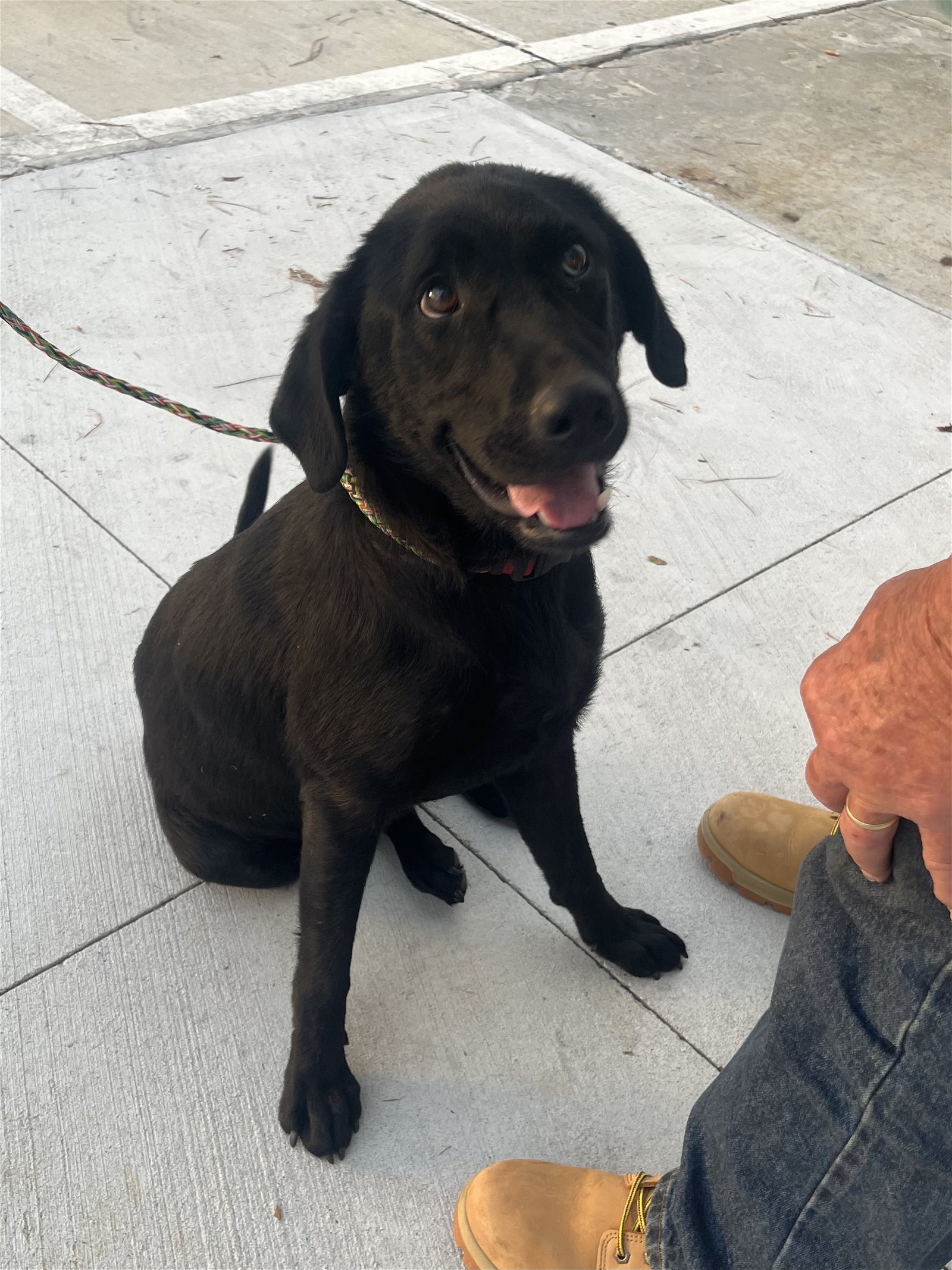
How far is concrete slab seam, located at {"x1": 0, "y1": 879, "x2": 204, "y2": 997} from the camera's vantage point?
194cm

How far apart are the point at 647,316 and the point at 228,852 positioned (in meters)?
1.20

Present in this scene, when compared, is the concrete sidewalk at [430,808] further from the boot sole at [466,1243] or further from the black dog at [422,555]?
the black dog at [422,555]

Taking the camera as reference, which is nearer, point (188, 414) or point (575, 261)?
point (575, 261)

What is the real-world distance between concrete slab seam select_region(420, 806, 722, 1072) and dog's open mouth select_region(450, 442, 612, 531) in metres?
0.92

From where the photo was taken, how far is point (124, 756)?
2328 mm

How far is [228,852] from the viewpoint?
6.57 ft

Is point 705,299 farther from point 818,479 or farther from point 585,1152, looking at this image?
point 585,1152

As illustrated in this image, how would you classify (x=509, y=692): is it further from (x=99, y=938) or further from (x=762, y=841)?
(x=99, y=938)

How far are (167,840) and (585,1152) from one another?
0.97 metres

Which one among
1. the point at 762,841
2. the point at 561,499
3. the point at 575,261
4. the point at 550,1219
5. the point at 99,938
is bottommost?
the point at 99,938

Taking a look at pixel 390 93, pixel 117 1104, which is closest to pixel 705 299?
pixel 390 93

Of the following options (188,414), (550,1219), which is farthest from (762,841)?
(188,414)

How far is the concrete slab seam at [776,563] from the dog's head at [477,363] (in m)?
1.03

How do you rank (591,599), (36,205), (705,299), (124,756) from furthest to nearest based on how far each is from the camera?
1. (36,205)
2. (705,299)
3. (124,756)
4. (591,599)
